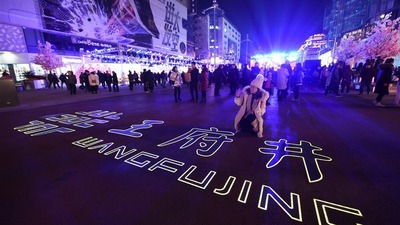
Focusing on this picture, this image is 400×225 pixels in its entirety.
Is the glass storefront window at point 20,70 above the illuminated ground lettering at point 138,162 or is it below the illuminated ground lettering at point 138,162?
above

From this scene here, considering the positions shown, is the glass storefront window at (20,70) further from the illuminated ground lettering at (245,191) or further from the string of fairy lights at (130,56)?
the illuminated ground lettering at (245,191)

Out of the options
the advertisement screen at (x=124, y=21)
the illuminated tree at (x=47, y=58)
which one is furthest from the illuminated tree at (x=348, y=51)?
the illuminated tree at (x=47, y=58)

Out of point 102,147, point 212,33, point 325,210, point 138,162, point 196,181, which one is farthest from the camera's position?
point 212,33

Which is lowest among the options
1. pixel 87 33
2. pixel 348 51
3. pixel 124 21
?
pixel 348 51

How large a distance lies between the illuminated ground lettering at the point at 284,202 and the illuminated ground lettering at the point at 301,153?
62 cm

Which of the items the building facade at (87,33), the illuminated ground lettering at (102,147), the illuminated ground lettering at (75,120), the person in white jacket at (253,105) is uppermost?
the building facade at (87,33)

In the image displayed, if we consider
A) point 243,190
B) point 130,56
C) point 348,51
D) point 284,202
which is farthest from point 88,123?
point 348,51

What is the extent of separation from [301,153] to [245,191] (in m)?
1.83

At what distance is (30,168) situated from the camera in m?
3.28

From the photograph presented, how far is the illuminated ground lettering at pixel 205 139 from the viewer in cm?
387

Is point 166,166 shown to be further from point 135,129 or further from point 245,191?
point 135,129

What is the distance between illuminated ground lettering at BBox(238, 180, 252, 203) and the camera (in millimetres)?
2326

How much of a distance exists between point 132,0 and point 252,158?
142 ft

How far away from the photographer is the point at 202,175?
114 inches
